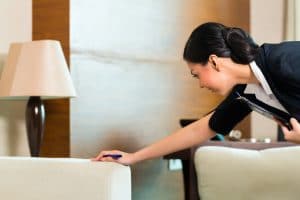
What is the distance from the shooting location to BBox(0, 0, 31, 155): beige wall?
2535mm

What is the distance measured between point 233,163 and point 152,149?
1.09 feet

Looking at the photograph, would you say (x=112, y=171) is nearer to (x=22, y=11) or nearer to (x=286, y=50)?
(x=286, y=50)

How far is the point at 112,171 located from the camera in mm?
1480

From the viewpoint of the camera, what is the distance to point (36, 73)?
2.22 m

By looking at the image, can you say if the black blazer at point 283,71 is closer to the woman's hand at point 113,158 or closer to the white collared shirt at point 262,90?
the white collared shirt at point 262,90

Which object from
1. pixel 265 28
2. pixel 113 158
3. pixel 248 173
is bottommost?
pixel 248 173

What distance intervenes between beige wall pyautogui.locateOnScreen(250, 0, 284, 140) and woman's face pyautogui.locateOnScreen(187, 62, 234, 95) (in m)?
2.17

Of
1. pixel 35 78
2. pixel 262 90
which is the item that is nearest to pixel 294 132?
pixel 262 90

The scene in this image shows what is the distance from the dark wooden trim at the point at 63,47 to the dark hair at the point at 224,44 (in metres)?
1.06

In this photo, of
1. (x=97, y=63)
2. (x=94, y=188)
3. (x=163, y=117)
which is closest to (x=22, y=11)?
(x=97, y=63)

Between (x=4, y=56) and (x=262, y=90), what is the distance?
1359 mm

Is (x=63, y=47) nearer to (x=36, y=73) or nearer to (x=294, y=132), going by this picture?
(x=36, y=73)

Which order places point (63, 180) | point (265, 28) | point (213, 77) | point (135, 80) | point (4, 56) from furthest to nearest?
1. point (265, 28)
2. point (135, 80)
3. point (4, 56)
4. point (213, 77)
5. point (63, 180)

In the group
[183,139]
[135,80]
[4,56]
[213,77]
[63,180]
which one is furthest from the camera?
[135,80]
